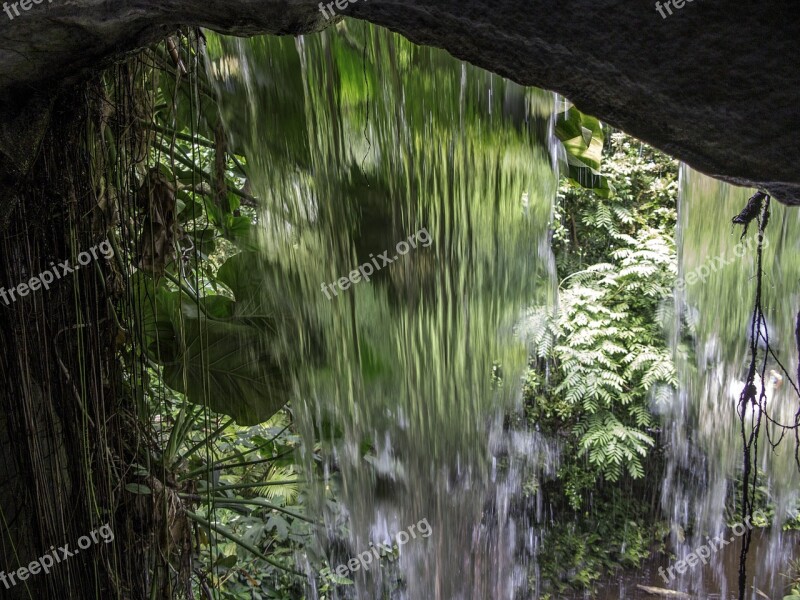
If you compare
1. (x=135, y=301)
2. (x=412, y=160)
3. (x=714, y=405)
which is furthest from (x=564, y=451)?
(x=135, y=301)

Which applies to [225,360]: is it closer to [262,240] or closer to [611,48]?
[262,240]

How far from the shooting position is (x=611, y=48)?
109 cm

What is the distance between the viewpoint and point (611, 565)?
20.9 feet

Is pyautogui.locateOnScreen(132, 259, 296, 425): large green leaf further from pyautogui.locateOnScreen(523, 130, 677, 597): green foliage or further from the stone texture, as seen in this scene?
pyautogui.locateOnScreen(523, 130, 677, 597): green foliage

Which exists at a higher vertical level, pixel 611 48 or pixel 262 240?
pixel 611 48

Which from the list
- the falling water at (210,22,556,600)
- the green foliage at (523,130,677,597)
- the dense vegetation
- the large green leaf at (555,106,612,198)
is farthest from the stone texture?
the green foliage at (523,130,677,597)

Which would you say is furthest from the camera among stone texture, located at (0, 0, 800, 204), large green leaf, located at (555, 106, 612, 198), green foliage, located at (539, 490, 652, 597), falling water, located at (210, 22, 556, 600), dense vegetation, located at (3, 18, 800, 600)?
green foliage, located at (539, 490, 652, 597)

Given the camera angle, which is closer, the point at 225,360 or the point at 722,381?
the point at 225,360

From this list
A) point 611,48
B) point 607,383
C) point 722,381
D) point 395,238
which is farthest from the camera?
point 607,383

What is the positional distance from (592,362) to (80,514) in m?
5.24

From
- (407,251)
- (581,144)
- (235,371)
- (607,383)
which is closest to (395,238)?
(407,251)

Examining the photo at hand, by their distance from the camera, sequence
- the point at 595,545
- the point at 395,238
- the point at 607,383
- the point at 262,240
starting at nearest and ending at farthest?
the point at 395,238 → the point at 262,240 → the point at 607,383 → the point at 595,545

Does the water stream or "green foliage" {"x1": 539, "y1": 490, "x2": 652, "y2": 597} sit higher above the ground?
the water stream

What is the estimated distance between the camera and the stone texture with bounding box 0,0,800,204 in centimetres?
103
